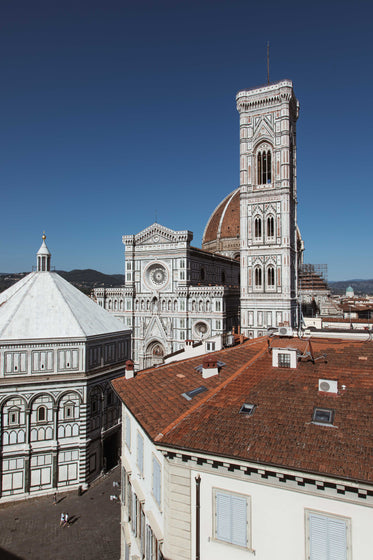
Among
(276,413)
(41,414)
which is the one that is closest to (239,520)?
(276,413)

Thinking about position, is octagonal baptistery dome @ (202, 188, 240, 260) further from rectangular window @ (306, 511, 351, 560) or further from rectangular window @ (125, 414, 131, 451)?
rectangular window @ (306, 511, 351, 560)

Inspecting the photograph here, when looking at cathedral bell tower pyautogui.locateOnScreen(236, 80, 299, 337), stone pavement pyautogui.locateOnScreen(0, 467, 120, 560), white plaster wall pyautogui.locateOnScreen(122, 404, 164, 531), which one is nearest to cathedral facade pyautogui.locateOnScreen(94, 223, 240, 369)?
cathedral bell tower pyautogui.locateOnScreen(236, 80, 299, 337)

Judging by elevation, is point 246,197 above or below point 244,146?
below

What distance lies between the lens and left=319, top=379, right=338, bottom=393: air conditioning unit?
10835 mm

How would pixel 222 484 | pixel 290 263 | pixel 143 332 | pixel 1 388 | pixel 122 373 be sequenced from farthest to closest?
1. pixel 143 332
2. pixel 290 263
3. pixel 122 373
4. pixel 1 388
5. pixel 222 484

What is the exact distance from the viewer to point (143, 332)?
169ft

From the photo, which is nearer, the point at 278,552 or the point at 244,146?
the point at 278,552

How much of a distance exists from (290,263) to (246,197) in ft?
31.9

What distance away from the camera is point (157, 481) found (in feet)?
36.1

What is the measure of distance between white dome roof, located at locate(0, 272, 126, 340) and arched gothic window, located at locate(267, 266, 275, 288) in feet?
71.2

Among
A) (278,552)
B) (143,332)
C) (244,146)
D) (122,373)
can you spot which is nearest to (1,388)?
(122,373)

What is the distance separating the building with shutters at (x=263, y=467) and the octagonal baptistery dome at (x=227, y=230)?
56881mm

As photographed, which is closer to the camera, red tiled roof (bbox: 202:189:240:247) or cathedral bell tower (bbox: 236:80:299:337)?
cathedral bell tower (bbox: 236:80:299:337)

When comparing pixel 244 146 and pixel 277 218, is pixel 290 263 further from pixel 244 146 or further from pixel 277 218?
pixel 244 146
